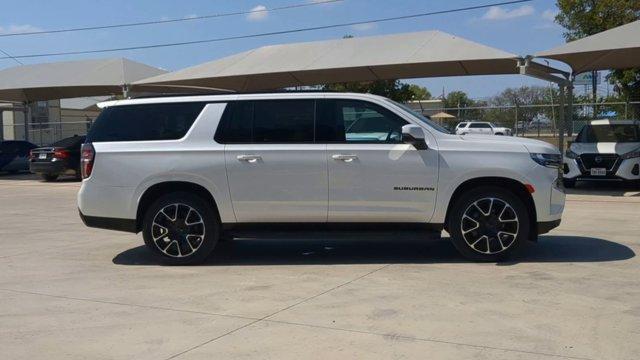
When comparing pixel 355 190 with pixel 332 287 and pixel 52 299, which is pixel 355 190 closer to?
pixel 332 287

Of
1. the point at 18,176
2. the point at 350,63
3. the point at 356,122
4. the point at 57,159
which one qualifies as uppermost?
the point at 350,63

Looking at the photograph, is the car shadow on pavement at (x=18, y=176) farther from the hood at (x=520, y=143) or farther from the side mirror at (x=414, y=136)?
the hood at (x=520, y=143)

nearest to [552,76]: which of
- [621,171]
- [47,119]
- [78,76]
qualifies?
[621,171]

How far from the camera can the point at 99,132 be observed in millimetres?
7750

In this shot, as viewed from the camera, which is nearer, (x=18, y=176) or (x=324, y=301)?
(x=324, y=301)

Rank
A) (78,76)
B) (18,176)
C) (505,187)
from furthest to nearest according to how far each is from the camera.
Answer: (18,176) < (78,76) < (505,187)

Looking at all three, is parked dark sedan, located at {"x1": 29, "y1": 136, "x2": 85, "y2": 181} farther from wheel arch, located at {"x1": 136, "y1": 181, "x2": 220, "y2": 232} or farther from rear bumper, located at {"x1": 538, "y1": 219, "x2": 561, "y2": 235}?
rear bumper, located at {"x1": 538, "y1": 219, "x2": 561, "y2": 235}

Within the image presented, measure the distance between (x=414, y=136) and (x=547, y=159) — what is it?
1.56 meters

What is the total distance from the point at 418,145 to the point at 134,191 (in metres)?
3.26

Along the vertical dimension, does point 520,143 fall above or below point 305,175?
above

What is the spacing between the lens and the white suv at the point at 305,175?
7.22 meters

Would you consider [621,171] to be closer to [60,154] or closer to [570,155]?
[570,155]

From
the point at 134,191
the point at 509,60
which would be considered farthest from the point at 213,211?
the point at 509,60

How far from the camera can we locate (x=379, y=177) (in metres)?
7.23
